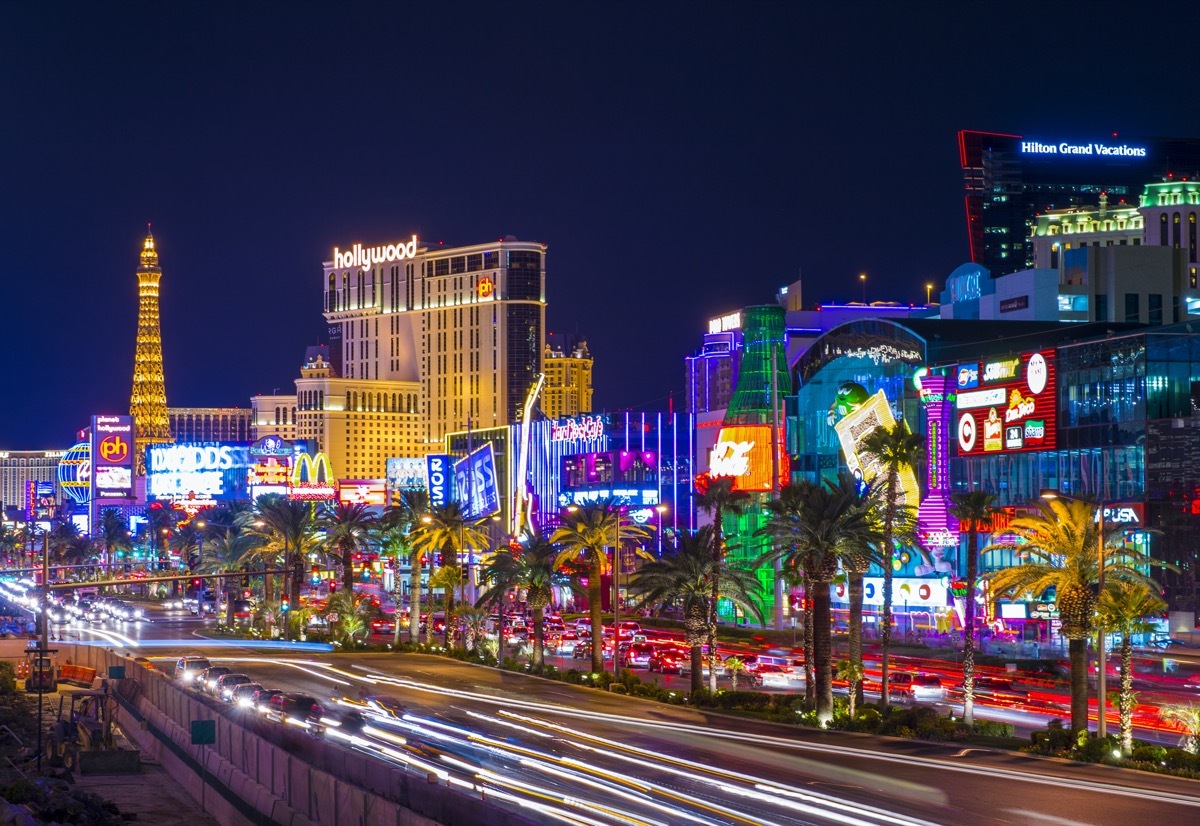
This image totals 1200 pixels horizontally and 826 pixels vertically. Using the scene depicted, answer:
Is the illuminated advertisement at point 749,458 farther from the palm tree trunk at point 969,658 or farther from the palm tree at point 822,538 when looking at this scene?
the palm tree at point 822,538

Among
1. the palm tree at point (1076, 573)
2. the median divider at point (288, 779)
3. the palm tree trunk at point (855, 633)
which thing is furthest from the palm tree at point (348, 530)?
the palm tree at point (1076, 573)

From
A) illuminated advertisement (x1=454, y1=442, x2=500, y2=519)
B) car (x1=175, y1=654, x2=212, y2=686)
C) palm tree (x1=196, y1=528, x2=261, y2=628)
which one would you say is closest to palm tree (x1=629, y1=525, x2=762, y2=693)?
car (x1=175, y1=654, x2=212, y2=686)

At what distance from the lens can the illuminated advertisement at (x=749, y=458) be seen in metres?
127

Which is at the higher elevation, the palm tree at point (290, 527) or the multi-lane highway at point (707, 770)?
the palm tree at point (290, 527)

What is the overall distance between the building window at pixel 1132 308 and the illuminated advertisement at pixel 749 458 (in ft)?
187

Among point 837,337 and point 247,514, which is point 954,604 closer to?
point 837,337

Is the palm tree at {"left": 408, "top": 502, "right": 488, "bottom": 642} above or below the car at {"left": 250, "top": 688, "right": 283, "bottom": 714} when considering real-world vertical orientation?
above

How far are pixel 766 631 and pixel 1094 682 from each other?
38.0 meters

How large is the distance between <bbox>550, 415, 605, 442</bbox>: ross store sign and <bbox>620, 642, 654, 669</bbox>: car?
7212 cm

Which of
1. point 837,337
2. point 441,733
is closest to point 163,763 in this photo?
point 441,733

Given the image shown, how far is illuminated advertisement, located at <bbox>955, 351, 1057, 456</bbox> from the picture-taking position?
106562mm

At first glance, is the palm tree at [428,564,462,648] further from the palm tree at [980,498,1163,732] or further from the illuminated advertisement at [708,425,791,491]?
the palm tree at [980,498,1163,732]

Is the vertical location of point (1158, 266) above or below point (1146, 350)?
above

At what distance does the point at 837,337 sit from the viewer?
127 meters
